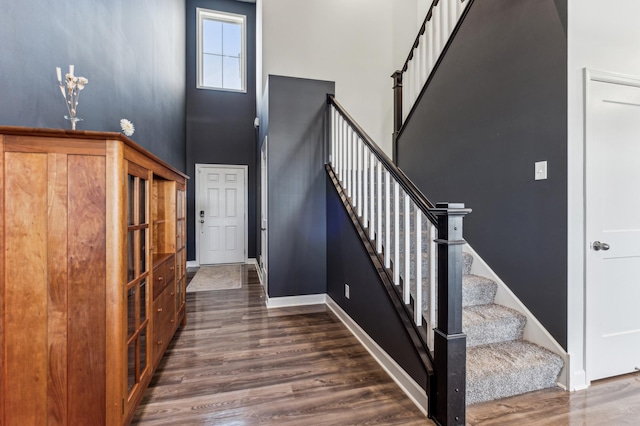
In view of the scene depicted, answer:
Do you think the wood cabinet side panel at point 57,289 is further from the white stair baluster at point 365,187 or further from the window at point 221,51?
the window at point 221,51

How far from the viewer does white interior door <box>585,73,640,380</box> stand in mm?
1916

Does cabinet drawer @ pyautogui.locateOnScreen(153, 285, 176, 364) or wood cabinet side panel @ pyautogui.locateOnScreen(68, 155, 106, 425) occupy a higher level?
wood cabinet side panel @ pyautogui.locateOnScreen(68, 155, 106, 425)

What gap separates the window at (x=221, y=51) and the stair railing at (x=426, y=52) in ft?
11.9

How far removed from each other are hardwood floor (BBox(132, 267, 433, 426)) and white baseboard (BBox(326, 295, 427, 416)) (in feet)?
0.13

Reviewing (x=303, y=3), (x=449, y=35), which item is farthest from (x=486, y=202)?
(x=303, y=3)

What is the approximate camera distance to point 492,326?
209 centimetres

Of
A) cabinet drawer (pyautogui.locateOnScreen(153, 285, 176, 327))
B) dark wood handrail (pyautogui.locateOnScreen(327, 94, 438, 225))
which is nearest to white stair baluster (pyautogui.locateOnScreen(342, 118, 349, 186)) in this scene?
dark wood handrail (pyautogui.locateOnScreen(327, 94, 438, 225))

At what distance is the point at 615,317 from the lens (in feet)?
6.63

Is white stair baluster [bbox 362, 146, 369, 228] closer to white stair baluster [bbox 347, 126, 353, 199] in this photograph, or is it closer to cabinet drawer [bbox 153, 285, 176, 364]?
white stair baluster [bbox 347, 126, 353, 199]

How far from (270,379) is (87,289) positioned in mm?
1287

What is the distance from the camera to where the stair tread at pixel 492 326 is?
2057 mm

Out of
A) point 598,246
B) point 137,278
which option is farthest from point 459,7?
point 137,278

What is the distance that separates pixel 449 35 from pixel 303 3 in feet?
6.69

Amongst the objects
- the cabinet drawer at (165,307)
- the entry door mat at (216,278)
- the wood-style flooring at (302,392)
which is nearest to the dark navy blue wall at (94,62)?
the cabinet drawer at (165,307)
